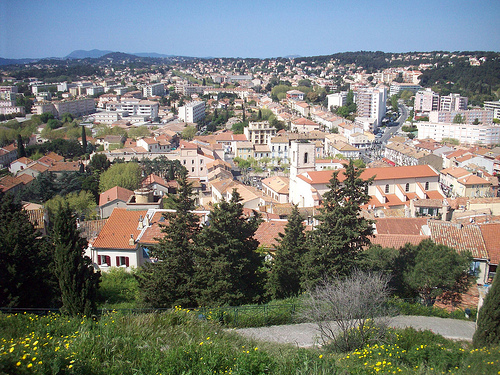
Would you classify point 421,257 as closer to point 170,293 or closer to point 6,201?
point 170,293

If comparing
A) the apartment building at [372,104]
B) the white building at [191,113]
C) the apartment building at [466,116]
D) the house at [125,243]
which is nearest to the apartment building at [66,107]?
the white building at [191,113]

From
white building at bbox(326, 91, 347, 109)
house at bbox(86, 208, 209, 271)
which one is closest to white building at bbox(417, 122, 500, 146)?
white building at bbox(326, 91, 347, 109)

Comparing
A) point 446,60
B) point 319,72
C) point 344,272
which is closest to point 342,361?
point 344,272

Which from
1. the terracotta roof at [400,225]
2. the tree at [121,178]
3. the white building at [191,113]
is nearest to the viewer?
the terracotta roof at [400,225]

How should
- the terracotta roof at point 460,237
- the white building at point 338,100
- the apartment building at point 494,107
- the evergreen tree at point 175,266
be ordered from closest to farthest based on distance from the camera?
the evergreen tree at point 175,266 < the terracotta roof at point 460,237 < the apartment building at point 494,107 < the white building at point 338,100

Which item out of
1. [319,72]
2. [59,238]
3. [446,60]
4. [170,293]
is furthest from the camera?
[319,72]

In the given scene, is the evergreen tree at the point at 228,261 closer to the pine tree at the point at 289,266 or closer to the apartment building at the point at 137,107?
the pine tree at the point at 289,266
